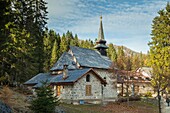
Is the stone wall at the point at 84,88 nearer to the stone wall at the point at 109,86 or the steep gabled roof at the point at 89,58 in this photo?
the steep gabled roof at the point at 89,58

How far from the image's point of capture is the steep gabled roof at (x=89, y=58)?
114ft

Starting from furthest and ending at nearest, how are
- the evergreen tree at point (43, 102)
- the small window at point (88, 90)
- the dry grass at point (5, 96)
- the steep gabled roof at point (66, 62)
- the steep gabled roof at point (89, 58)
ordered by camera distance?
1. the steep gabled roof at point (89, 58)
2. the steep gabled roof at point (66, 62)
3. the small window at point (88, 90)
4. the dry grass at point (5, 96)
5. the evergreen tree at point (43, 102)

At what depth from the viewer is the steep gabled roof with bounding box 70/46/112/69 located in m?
34.8

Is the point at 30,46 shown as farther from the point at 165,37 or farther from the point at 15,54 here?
the point at 165,37

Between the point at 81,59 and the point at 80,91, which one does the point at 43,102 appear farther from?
the point at 81,59

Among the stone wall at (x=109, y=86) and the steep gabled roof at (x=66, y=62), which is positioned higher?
the steep gabled roof at (x=66, y=62)

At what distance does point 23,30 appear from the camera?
2861 centimetres

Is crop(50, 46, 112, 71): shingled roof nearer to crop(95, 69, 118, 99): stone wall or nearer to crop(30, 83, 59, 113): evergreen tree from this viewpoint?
crop(95, 69, 118, 99): stone wall

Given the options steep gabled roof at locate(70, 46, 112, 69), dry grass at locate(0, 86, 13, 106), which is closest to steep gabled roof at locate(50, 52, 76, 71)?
steep gabled roof at locate(70, 46, 112, 69)

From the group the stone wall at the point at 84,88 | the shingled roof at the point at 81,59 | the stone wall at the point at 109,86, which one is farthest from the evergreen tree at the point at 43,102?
the stone wall at the point at 109,86

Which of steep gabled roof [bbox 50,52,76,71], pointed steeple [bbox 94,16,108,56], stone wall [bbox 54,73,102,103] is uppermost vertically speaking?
pointed steeple [bbox 94,16,108,56]

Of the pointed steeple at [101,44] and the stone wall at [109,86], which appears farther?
the pointed steeple at [101,44]

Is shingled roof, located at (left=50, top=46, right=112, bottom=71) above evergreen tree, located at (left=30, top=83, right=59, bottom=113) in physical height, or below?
above

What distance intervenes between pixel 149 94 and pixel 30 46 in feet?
83.9
